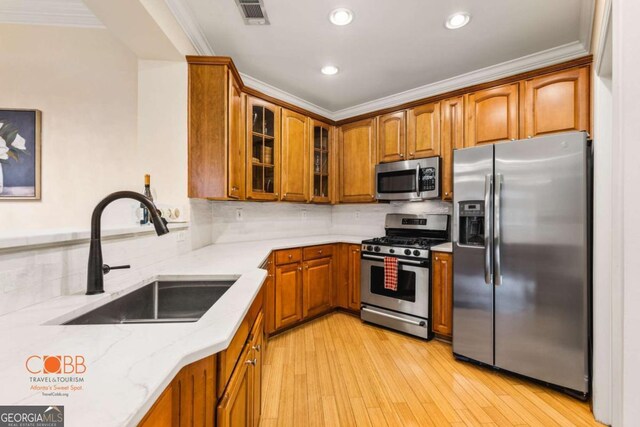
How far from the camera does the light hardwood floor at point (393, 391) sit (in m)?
1.63

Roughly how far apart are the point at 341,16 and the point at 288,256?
199 cm

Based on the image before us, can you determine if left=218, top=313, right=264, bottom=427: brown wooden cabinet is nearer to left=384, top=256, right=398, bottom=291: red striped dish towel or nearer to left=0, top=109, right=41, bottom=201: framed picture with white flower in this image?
left=384, top=256, right=398, bottom=291: red striped dish towel

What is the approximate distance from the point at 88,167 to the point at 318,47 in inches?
81.8

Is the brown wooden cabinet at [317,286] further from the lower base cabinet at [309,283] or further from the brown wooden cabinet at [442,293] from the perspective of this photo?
the brown wooden cabinet at [442,293]

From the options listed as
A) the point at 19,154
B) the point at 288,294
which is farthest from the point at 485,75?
the point at 19,154

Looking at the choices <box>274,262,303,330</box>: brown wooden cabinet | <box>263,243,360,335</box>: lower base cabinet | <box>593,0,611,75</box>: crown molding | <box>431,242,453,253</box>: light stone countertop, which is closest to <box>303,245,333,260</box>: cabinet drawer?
<box>263,243,360,335</box>: lower base cabinet

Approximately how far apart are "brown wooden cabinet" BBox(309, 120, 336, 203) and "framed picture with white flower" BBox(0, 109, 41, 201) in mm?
2383

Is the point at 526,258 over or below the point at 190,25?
A: below

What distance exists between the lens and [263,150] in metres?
2.84

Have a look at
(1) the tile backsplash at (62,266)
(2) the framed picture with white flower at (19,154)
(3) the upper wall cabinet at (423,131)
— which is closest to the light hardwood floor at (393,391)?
(1) the tile backsplash at (62,266)

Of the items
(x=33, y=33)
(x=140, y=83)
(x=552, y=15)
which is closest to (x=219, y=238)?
(x=140, y=83)

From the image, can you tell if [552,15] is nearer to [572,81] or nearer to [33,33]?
[572,81]

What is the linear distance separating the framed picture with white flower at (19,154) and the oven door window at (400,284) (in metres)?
2.94

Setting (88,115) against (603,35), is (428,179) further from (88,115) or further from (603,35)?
(88,115)
